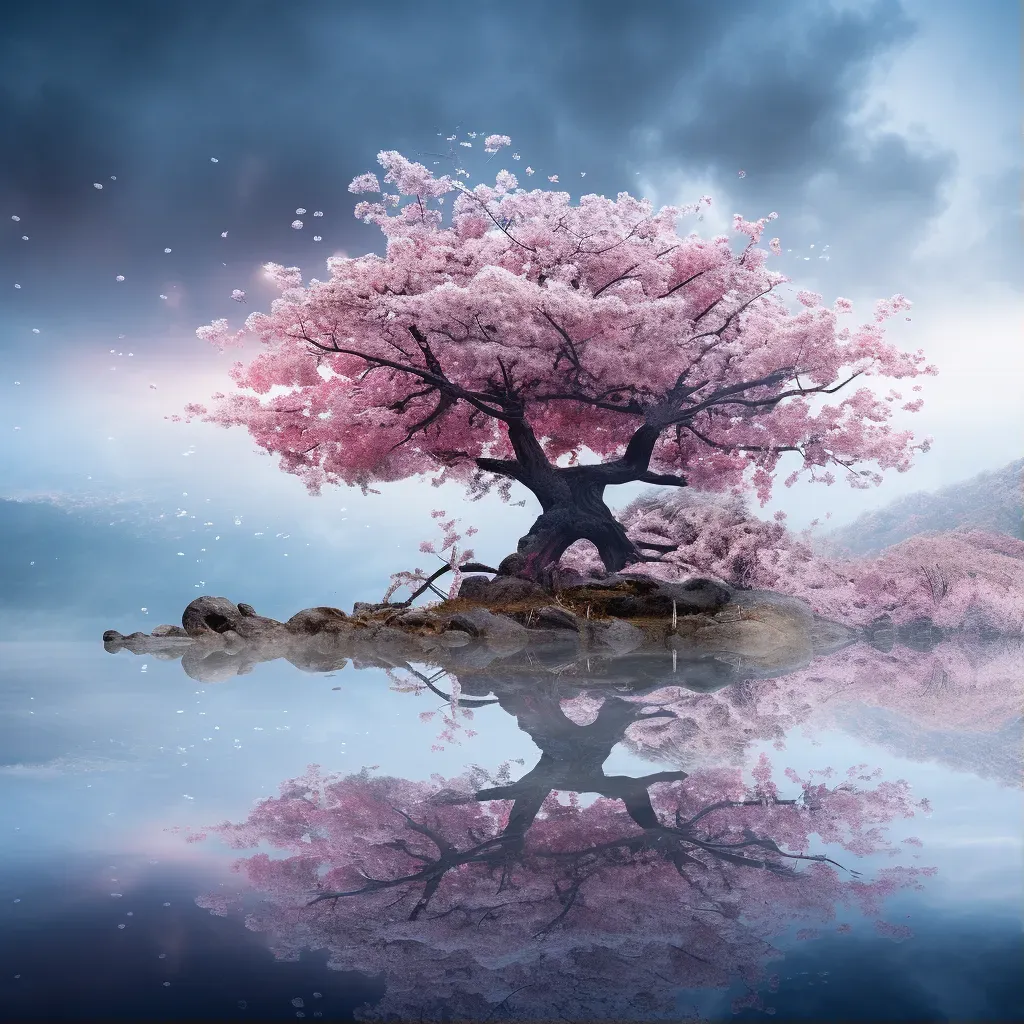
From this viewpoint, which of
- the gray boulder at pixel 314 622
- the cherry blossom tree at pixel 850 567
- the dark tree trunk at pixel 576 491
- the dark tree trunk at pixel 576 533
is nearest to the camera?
the gray boulder at pixel 314 622

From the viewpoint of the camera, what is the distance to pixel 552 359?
11961 mm

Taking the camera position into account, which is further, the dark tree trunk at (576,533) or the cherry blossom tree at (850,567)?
the dark tree trunk at (576,533)

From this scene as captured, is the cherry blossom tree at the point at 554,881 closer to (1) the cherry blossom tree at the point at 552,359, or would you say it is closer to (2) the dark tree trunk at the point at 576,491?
(1) the cherry blossom tree at the point at 552,359

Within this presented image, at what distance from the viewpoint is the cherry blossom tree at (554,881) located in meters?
2.02

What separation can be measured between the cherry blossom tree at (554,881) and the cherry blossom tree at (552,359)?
8092mm

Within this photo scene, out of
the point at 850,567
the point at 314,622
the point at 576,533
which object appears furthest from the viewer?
the point at 850,567

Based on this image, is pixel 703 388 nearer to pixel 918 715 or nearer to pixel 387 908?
pixel 918 715

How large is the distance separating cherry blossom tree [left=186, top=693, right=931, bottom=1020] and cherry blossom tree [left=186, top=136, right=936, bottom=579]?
26.6 feet

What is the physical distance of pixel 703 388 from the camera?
13.1m

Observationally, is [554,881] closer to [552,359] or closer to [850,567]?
[552,359]

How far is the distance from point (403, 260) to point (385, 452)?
350 centimetres

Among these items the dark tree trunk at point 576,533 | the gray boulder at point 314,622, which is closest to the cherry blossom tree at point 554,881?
the gray boulder at point 314,622

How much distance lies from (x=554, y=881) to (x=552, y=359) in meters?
10.0

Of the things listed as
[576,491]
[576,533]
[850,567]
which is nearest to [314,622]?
[576,533]
